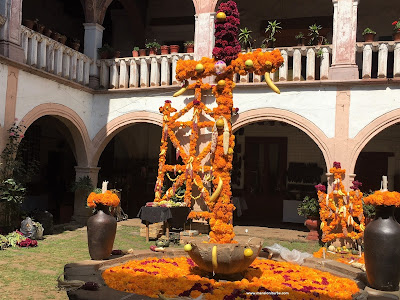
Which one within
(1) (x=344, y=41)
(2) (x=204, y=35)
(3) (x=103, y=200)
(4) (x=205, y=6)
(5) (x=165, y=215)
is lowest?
(5) (x=165, y=215)

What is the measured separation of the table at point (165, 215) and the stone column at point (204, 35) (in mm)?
3736

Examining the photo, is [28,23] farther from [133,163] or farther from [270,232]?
[270,232]

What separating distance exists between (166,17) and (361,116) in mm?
7519

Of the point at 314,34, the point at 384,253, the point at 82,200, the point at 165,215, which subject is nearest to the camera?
the point at 384,253

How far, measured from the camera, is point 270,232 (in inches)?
451

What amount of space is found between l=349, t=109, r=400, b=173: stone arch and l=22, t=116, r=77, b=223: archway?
7.58 meters

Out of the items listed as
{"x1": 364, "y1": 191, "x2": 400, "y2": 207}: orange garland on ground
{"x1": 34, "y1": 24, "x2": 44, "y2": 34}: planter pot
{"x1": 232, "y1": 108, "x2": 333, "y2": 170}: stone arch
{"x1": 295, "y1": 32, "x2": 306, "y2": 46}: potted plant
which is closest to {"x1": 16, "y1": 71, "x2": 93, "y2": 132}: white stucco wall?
{"x1": 34, "y1": 24, "x2": 44, "y2": 34}: planter pot

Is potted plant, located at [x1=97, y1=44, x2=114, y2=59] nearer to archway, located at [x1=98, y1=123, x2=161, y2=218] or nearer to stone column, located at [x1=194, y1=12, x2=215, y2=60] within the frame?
stone column, located at [x1=194, y1=12, x2=215, y2=60]

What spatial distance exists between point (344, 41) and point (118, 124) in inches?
231

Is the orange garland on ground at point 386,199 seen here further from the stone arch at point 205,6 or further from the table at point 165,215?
the stone arch at point 205,6

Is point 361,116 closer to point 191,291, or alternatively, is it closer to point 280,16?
point 280,16

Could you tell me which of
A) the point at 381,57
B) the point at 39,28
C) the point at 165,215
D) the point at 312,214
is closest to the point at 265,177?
the point at 312,214

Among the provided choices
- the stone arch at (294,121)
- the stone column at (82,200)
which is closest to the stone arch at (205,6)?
the stone arch at (294,121)

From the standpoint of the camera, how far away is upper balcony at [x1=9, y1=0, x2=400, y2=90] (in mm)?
10016
